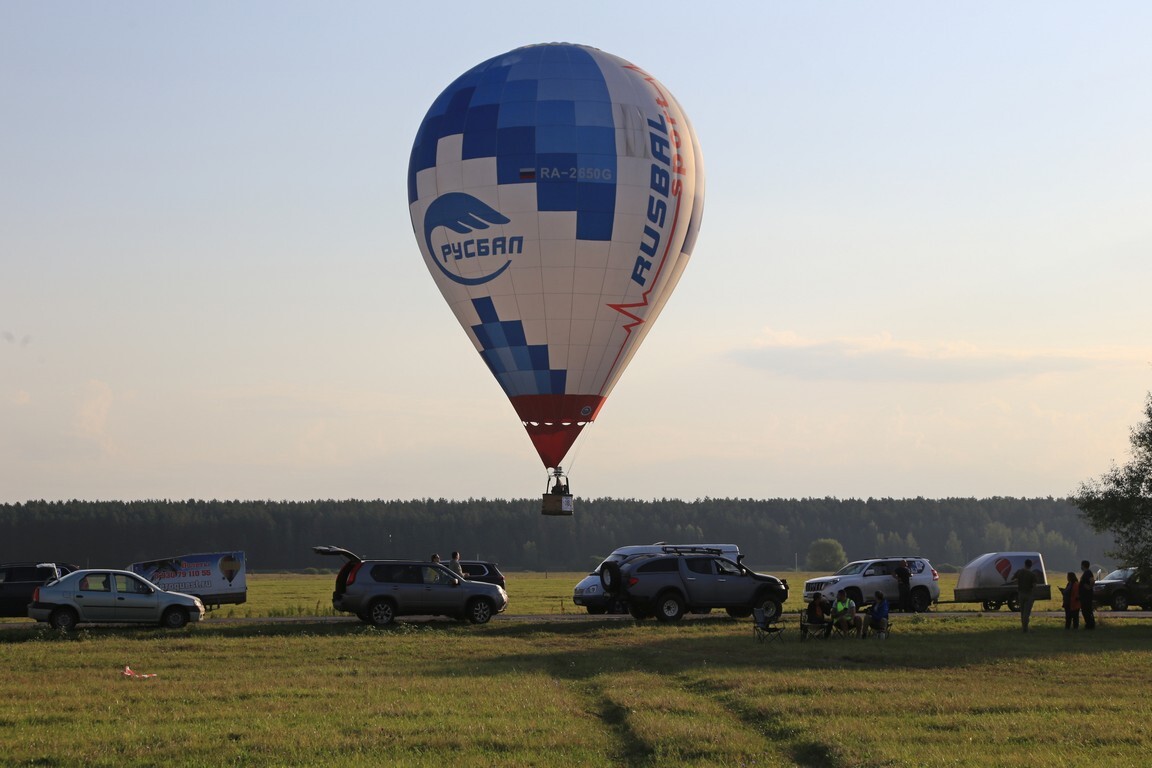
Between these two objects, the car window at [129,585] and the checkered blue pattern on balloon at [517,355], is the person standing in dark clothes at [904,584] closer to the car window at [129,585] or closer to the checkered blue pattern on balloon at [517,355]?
the checkered blue pattern on balloon at [517,355]

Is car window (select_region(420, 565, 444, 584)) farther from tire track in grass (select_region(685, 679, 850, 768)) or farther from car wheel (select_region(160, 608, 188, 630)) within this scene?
tire track in grass (select_region(685, 679, 850, 768))

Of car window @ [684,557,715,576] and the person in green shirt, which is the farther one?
car window @ [684,557,715,576]

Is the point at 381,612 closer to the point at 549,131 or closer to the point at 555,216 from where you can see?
the point at 555,216

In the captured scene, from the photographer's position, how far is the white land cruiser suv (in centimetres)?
4575

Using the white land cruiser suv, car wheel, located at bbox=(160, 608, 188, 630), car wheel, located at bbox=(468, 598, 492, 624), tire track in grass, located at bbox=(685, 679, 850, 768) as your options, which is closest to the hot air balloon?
car wheel, located at bbox=(468, 598, 492, 624)

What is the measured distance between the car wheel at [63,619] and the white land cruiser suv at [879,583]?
71.2 ft

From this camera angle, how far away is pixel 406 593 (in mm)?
39250

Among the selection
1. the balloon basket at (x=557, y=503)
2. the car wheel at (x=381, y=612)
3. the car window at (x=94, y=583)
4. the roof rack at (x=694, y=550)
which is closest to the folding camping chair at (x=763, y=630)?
the roof rack at (x=694, y=550)

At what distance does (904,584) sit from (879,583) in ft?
3.00

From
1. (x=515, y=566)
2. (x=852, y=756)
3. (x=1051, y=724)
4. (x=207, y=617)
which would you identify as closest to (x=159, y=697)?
(x=852, y=756)

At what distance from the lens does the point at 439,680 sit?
26484mm

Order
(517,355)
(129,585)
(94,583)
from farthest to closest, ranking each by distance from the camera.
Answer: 1. (517,355)
2. (129,585)
3. (94,583)

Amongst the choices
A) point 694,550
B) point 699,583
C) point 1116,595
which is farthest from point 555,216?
point 1116,595

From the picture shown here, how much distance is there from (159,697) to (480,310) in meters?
26.1
